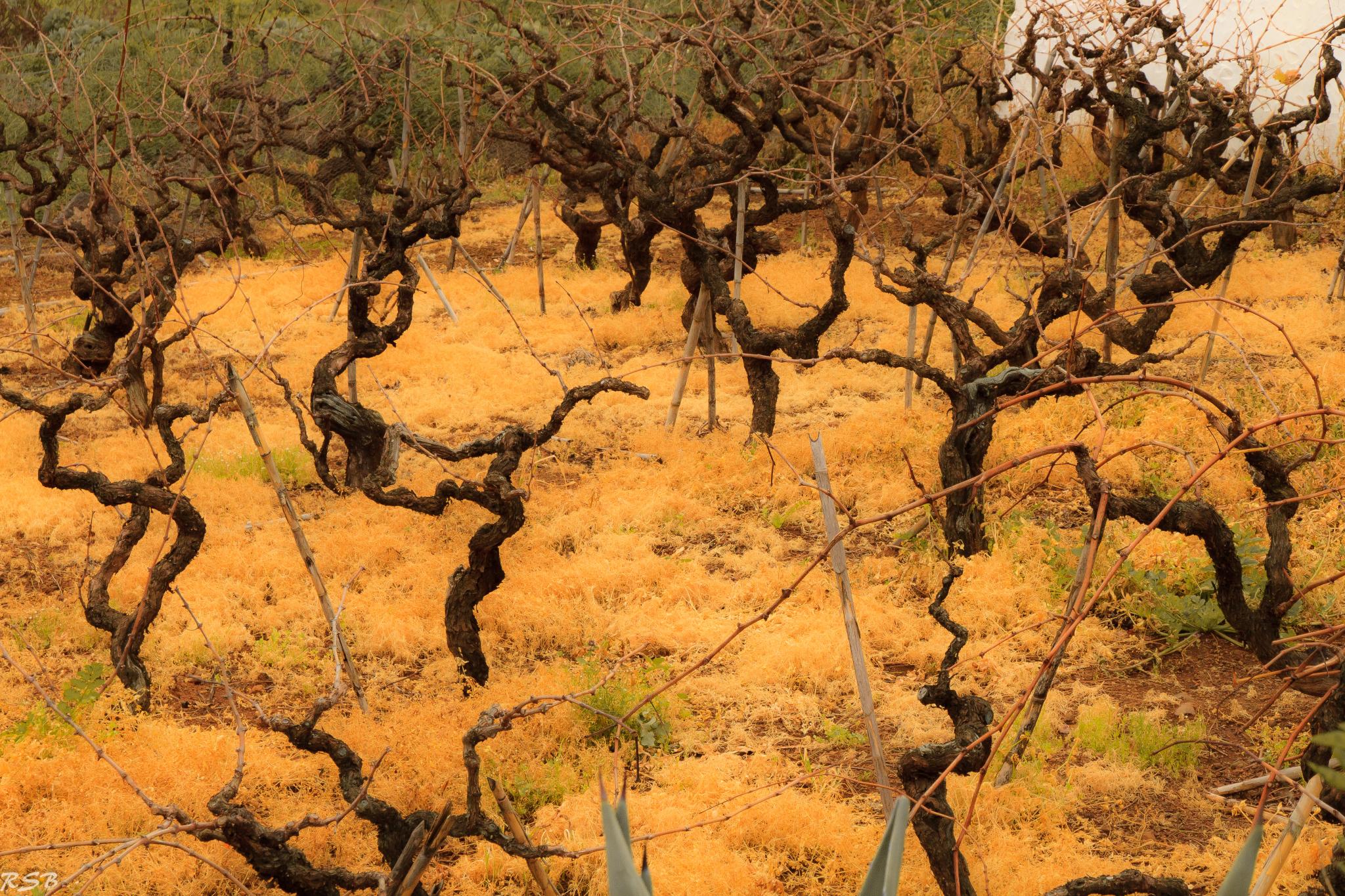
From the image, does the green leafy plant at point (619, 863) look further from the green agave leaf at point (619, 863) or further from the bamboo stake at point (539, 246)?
the bamboo stake at point (539, 246)

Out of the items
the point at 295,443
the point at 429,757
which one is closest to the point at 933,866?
the point at 429,757

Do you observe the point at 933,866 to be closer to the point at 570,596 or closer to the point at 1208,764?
the point at 1208,764

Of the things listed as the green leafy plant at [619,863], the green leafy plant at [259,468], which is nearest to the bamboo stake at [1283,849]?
the green leafy plant at [619,863]

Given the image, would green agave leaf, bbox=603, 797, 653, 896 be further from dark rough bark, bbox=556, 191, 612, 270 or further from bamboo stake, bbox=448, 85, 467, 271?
dark rough bark, bbox=556, 191, 612, 270

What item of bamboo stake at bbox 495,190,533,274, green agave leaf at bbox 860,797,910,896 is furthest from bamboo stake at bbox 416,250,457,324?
green agave leaf at bbox 860,797,910,896

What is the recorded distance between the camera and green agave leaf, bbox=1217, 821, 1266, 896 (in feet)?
4.96

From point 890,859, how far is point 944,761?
1.55 meters

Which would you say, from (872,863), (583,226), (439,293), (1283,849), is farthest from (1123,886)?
(583,226)

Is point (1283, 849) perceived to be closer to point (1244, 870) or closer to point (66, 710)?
point (1244, 870)

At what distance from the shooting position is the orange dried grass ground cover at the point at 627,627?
11.5ft

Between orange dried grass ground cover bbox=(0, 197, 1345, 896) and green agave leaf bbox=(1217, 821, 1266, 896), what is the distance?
1.83 metres

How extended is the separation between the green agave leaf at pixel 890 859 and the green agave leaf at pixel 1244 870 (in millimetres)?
419

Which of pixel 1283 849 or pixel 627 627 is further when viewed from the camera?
pixel 627 627

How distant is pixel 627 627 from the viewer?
479 centimetres
